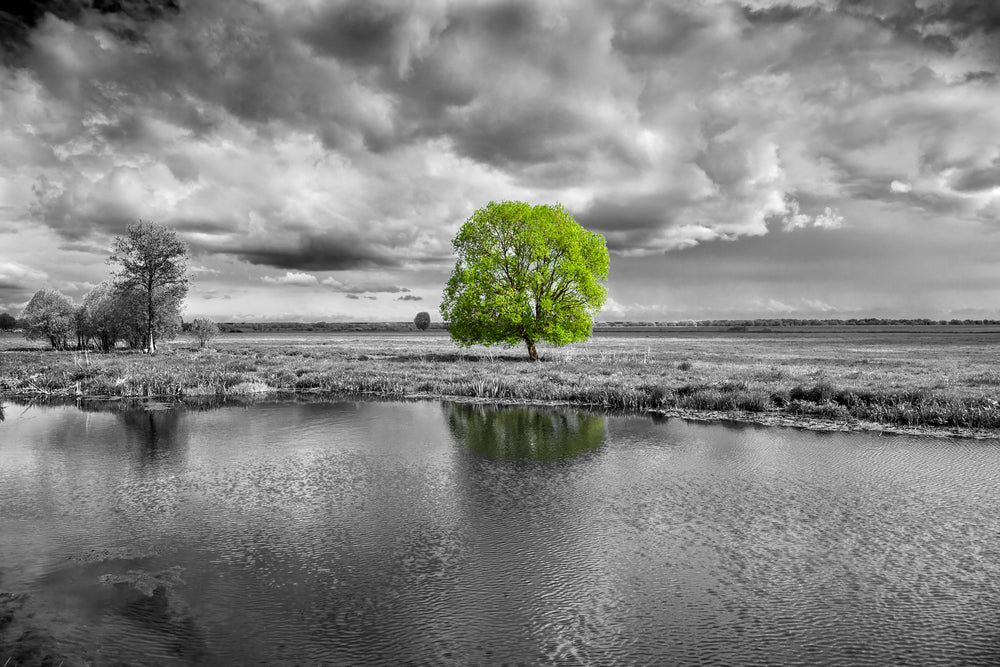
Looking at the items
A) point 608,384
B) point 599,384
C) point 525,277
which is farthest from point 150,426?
point 525,277

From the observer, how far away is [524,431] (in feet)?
68.7

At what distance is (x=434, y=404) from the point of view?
28516 millimetres

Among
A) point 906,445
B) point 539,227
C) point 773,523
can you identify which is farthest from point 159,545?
point 539,227

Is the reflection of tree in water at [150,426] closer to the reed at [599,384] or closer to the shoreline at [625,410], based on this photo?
the shoreline at [625,410]

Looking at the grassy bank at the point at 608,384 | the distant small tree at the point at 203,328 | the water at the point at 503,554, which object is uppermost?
the distant small tree at the point at 203,328

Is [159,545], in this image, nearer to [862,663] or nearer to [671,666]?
[671,666]

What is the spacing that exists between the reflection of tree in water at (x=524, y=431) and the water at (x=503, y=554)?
13.5 inches

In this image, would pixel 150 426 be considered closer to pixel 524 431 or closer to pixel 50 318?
pixel 524 431

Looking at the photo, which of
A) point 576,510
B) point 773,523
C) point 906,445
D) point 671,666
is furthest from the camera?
point 906,445

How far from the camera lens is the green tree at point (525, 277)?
1763 inches

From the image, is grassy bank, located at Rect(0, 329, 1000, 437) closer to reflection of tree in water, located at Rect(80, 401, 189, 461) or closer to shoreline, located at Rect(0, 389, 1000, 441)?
shoreline, located at Rect(0, 389, 1000, 441)

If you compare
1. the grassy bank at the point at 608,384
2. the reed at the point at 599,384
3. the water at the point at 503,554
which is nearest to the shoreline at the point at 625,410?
the grassy bank at the point at 608,384

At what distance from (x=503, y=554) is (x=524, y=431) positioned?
11537mm

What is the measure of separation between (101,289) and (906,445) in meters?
89.6
